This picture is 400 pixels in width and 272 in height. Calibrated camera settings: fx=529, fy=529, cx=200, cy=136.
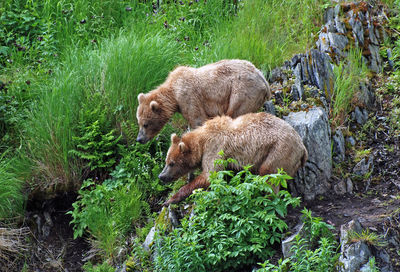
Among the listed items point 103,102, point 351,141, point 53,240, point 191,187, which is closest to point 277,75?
point 351,141

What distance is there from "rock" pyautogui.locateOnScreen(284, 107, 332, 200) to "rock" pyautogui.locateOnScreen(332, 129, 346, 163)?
0.29m

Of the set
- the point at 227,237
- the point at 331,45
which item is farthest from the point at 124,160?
the point at 331,45

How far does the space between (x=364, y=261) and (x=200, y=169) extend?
2381mm

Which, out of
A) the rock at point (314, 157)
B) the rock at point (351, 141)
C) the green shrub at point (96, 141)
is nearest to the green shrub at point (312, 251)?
the rock at point (314, 157)

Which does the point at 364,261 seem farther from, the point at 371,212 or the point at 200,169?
the point at 200,169

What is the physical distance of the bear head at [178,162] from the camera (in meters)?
6.23

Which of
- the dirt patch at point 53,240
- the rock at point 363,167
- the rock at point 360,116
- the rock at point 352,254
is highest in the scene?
the rock at point 360,116

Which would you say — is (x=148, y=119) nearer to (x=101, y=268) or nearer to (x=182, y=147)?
(x=182, y=147)

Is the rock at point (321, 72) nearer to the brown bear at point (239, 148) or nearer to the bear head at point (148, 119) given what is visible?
the brown bear at point (239, 148)

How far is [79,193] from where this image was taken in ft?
24.6

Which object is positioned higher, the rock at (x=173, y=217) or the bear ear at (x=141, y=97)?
the bear ear at (x=141, y=97)

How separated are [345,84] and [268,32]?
2.17 meters

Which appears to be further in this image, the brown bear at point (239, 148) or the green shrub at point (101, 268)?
the green shrub at point (101, 268)

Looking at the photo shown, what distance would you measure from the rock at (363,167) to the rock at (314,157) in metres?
0.41
